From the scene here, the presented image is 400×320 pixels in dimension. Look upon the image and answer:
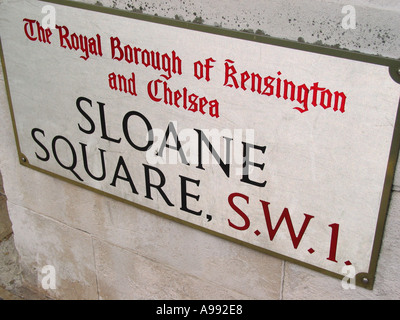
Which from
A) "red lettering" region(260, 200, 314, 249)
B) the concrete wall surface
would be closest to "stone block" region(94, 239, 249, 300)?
the concrete wall surface

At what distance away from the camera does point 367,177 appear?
7.09ft

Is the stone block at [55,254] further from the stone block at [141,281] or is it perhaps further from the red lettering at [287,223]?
the red lettering at [287,223]

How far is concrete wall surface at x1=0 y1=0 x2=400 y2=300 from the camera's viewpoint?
6.77 ft

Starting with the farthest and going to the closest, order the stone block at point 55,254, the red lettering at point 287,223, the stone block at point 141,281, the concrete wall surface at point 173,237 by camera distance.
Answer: the stone block at point 55,254 → the stone block at point 141,281 → the red lettering at point 287,223 → the concrete wall surface at point 173,237

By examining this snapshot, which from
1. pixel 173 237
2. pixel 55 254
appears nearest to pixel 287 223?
pixel 173 237

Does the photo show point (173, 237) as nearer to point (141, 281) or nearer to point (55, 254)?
point (141, 281)

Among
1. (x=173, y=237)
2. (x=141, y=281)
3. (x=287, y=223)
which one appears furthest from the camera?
(x=141, y=281)

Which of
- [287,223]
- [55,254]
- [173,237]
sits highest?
[287,223]

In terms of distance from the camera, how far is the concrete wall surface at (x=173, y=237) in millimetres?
2064

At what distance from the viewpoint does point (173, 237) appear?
2947 millimetres

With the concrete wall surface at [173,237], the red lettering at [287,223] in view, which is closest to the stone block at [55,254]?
the concrete wall surface at [173,237]

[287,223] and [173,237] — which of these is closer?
[287,223]

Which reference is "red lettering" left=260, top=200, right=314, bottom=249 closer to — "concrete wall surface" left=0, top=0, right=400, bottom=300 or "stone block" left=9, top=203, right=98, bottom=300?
"concrete wall surface" left=0, top=0, right=400, bottom=300
